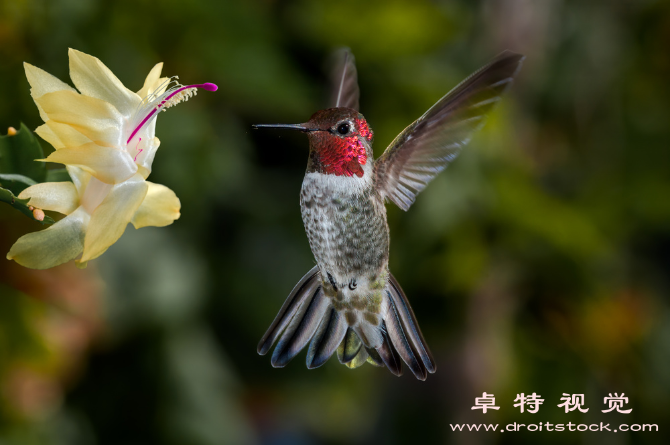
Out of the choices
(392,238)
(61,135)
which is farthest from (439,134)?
(392,238)

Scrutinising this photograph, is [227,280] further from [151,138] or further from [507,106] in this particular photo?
[151,138]

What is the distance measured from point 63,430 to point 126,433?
0.19m

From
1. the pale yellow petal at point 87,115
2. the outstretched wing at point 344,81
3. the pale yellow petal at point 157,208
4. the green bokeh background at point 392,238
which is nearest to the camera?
the pale yellow petal at point 87,115

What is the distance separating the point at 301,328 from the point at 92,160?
0.21 m

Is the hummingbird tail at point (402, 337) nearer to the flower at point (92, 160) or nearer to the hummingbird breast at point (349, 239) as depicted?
the hummingbird breast at point (349, 239)

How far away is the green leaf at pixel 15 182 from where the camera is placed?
500 millimetres

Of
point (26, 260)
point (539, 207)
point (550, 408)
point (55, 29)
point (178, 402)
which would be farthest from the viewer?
point (550, 408)

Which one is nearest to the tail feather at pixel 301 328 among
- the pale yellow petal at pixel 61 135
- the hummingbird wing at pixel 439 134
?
the hummingbird wing at pixel 439 134

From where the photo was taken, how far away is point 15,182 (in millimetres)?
510

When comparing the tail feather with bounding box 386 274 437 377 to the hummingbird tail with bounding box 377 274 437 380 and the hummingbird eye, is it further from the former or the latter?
the hummingbird eye

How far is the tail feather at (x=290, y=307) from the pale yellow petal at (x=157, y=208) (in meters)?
0.12

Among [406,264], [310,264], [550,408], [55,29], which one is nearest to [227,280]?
[310,264]

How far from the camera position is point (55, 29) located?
1.34m

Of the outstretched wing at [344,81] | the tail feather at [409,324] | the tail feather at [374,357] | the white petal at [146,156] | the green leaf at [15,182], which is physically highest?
the outstretched wing at [344,81]
